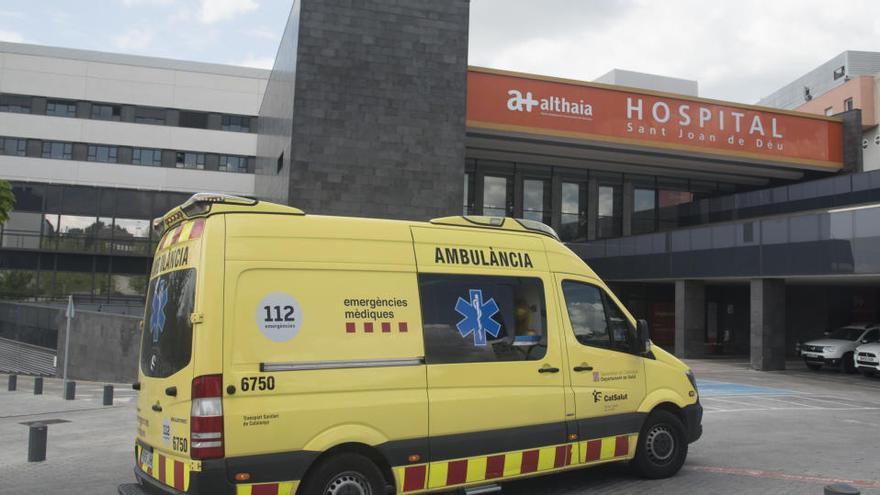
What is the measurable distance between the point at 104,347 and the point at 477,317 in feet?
65.5

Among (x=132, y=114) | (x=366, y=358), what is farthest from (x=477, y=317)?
(x=132, y=114)

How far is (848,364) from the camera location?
22.5m

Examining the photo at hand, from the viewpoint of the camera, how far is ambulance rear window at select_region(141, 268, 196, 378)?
5.09 metres

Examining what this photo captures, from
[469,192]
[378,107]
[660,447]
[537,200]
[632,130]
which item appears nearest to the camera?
[660,447]

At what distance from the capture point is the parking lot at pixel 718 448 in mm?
7234

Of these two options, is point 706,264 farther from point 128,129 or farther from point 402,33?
point 128,129

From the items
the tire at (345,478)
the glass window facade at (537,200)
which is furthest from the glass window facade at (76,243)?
the tire at (345,478)

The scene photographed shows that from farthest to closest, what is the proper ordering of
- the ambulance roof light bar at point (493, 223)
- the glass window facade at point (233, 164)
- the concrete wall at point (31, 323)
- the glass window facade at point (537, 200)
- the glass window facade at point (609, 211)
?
the glass window facade at point (233, 164) → the glass window facade at point (609, 211) → the glass window facade at point (537, 200) → the concrete wall at point (31, 323) → the ambulance roof light bar at point (493, 223)

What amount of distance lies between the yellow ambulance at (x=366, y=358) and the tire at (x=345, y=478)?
11 mm

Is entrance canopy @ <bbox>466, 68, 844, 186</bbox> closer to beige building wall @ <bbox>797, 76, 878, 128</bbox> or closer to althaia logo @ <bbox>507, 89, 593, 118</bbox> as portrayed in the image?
althaia logo @ <bbox>507, 89, 593, 118</bbox>

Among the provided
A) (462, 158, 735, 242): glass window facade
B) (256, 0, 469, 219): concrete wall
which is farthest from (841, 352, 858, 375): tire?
(256, 0, 469, 219): concrete wall

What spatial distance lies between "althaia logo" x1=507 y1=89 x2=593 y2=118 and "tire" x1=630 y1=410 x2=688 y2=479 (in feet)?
58.7

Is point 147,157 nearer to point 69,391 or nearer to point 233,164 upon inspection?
point 233,164

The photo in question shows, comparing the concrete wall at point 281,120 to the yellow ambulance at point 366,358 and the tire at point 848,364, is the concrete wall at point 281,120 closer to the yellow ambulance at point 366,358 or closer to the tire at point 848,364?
the yellow ambulance at point 366,358
